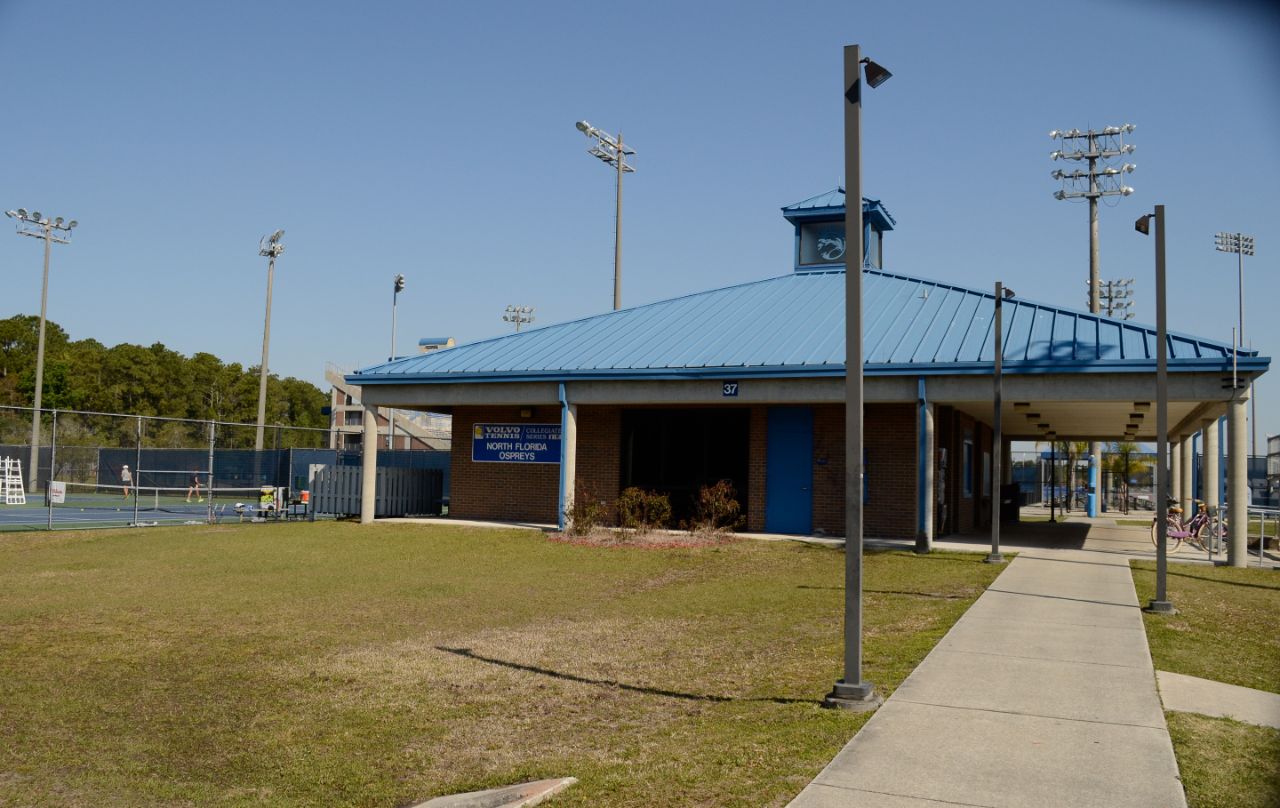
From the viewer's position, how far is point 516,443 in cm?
2733

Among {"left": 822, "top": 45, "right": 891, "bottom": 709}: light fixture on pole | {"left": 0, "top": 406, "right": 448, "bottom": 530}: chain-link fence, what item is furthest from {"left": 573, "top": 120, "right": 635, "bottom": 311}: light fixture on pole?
{"left": 822, "top": 45, "right": 891, "bottom": 709}: light fixture on pole

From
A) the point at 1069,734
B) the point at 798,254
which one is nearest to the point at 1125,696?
the point at 1069,734

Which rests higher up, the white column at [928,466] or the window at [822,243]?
the window at [822,243]

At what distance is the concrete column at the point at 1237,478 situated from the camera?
18.5 meters

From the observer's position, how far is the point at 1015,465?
62969mm

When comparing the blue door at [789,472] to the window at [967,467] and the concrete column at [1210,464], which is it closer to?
the window at [967,467]

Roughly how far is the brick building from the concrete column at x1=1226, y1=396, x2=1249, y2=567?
7.1 inches

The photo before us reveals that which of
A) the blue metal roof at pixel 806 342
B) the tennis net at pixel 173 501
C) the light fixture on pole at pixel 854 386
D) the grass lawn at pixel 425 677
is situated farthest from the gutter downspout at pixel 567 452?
the light fixture on pole at pixel 854 386

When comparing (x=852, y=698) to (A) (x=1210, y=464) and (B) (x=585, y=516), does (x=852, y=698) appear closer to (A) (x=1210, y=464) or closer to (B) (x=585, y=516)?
(B) (x=585, y=516)

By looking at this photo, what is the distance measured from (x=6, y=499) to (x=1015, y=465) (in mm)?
52557

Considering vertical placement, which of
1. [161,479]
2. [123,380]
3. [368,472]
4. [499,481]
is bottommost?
[161,479]

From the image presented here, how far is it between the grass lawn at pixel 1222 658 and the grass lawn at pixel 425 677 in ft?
6.69

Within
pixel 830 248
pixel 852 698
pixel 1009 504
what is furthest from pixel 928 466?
pixel 1009 504

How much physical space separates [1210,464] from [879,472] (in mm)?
8669
